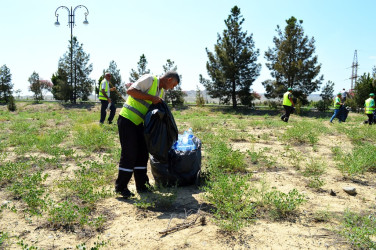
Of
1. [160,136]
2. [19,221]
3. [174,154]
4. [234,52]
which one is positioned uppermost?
[234,52]

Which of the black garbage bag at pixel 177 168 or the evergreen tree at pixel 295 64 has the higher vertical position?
the evergreen tree at pixel 295 64

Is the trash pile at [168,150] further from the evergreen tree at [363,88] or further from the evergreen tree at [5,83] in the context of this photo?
the evergreen tree at [5,83]

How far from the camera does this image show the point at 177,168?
3.87 meters

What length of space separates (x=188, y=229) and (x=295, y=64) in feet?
70.8

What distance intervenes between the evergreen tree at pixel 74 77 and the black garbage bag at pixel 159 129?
23.8 meters

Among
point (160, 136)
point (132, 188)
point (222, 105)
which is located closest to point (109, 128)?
point (132, 188)

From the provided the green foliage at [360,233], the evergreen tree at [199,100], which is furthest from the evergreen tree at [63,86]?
the green foliage at [360,233]

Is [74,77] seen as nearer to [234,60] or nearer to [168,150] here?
[234,60]

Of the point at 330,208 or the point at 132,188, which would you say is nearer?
the point at 330,208

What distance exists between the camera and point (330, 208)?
3342mm

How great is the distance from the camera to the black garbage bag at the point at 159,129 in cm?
340

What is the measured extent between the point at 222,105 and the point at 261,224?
2425cm

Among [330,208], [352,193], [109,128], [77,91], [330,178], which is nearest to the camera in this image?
[330,208]

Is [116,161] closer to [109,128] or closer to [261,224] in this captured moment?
[261,224]
